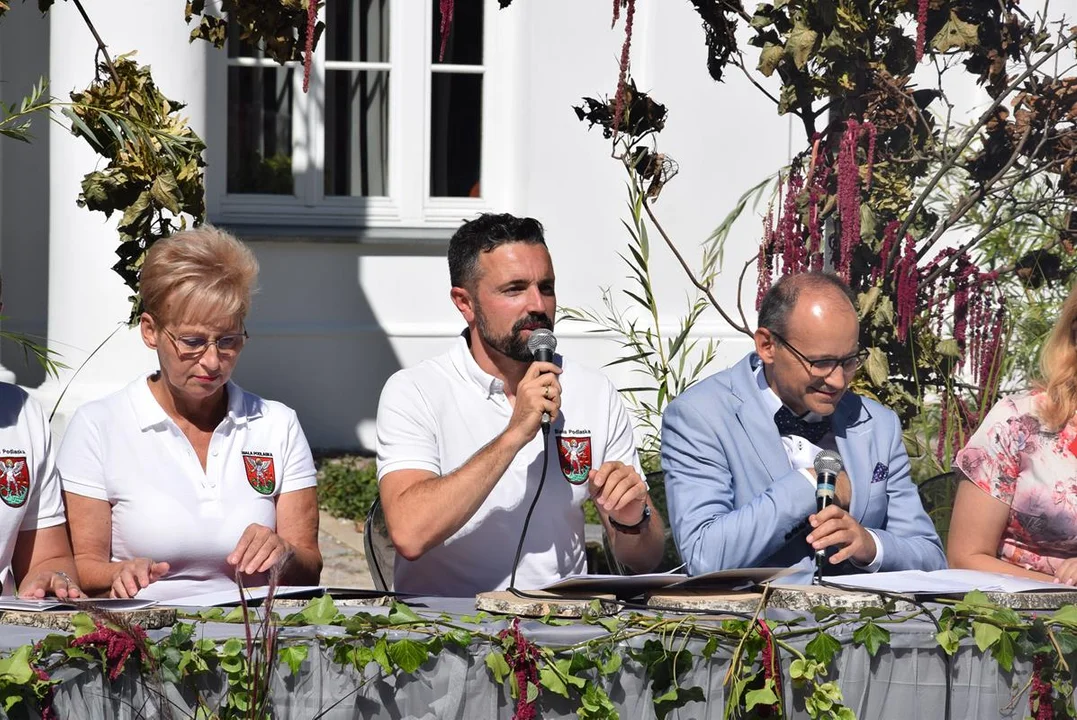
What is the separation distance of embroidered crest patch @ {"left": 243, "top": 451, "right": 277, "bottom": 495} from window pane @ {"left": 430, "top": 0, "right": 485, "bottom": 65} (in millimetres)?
5503

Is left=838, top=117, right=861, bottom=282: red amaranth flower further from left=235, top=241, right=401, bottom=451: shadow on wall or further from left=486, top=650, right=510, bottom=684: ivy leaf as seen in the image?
left=235, top=241, right=401, bottom=451: shadow on wall

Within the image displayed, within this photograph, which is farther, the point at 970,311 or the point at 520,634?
the point at 970,311

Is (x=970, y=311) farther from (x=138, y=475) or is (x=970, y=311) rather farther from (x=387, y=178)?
(x=387, y=178)

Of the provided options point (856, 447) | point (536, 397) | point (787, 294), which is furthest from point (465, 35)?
point (536, 397)

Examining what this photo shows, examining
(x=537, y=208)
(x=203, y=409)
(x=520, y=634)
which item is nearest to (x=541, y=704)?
(x=520, y=634)

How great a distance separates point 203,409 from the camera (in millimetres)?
3570

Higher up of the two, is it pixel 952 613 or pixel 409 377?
pixel 409 377

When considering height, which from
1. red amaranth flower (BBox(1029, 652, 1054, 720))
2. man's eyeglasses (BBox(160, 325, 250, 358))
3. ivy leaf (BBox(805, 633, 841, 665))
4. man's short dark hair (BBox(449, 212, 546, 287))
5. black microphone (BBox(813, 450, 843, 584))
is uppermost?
man's short dark hair (BBox(449, 212, 546, 287))

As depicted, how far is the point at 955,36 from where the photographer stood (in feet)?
15.5

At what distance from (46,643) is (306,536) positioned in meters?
1.15

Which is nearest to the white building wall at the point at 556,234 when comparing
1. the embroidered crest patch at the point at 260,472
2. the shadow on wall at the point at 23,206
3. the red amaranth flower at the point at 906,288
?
the shadow on wall at the point at 23,206

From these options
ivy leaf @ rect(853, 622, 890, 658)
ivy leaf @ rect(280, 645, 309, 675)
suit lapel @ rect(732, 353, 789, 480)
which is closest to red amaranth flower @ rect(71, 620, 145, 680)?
ivy leaf @ rect(280, 645, 309, 675)

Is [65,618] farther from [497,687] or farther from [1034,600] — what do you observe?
[1034,600]

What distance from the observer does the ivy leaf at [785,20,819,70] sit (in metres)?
4.63
